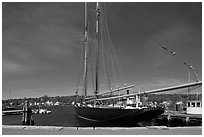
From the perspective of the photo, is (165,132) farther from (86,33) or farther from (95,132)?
(86,33)

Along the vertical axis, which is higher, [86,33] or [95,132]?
[86,33]

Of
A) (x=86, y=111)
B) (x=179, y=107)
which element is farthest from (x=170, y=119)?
(x=179, y=107)

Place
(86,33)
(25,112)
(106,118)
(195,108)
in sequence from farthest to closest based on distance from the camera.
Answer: (86,33), (25,112), (195,108), (106,118)

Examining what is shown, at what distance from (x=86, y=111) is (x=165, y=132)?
3390 centimetres

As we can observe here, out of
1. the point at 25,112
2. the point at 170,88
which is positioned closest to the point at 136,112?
the point at 170,88

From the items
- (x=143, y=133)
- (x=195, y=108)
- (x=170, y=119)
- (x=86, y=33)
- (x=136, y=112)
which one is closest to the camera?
(x=143, y=133)

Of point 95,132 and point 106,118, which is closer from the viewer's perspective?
point 95,132

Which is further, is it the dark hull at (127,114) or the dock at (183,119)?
the dock at (183,119)

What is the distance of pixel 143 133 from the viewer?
969 cm

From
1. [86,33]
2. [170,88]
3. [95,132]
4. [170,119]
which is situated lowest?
[170,119]

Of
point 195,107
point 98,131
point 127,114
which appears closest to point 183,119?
point 195,107

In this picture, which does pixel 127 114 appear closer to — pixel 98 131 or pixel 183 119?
pixel 183 119

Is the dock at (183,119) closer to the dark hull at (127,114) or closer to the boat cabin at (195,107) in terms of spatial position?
the boat cabin at (195,107)

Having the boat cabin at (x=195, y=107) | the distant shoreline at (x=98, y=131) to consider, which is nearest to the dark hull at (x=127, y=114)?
the boat cabin at (x=195, y=107)
